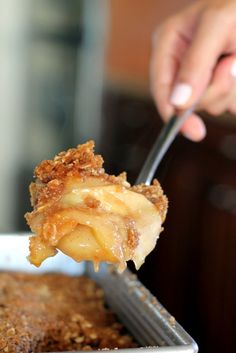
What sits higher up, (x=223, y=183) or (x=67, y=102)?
(x=223, y=183)

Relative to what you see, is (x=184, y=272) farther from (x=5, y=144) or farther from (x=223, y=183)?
(x=5, y=144)

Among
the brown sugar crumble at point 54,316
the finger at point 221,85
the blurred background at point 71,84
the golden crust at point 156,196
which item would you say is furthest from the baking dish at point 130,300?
the blurred background at point 71,84

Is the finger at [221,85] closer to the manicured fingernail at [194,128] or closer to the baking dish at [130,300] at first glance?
the manicured fingernail at [194,128]

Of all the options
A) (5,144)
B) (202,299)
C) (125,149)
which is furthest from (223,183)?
(5,144)

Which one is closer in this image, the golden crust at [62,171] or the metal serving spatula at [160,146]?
the golden crust at [62,171]

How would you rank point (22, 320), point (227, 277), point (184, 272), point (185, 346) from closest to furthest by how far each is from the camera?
point (185, 346) < point (22, 320) < point (227, 277) < point (184, 272)

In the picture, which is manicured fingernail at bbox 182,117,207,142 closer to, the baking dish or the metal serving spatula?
the metal serving spatula
